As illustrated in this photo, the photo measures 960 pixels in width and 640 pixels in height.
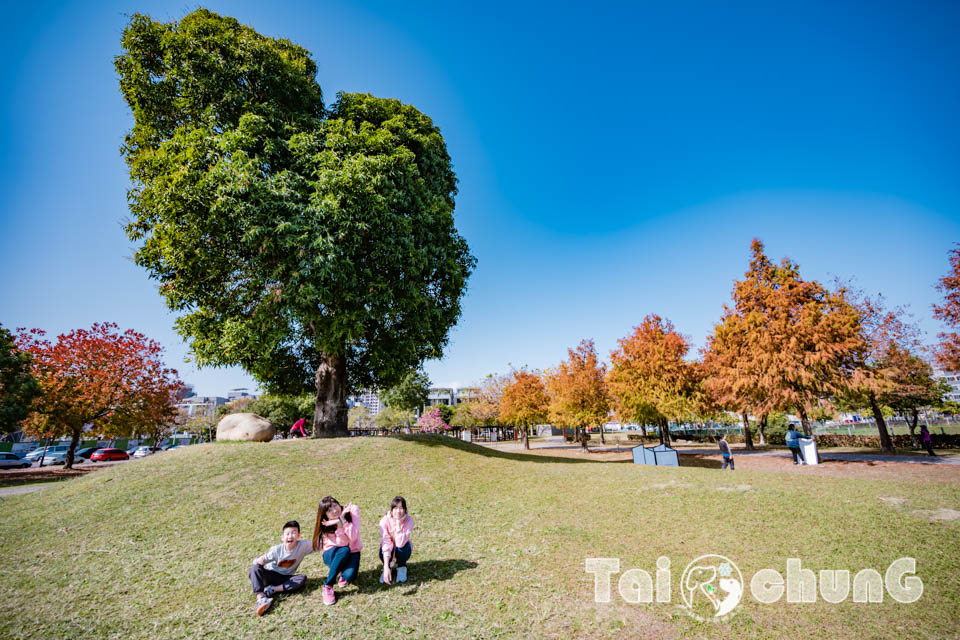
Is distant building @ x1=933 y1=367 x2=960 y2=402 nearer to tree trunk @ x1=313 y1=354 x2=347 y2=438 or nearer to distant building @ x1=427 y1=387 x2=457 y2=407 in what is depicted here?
tree trunk @ x1=313 y1=354 x2=347 y2=438

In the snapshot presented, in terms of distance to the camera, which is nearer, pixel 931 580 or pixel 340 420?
pixel 931 580

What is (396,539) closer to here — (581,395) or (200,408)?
(581,395)

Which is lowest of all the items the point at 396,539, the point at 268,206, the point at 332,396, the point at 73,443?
the point at 73,443

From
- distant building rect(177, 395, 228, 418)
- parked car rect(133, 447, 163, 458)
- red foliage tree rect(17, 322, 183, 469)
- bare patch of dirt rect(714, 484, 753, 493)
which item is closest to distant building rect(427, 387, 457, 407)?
distant building rect(177, 395, 228, 418)

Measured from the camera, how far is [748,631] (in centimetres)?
472

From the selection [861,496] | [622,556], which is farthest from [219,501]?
[861,496]

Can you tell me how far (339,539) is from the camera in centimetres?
598

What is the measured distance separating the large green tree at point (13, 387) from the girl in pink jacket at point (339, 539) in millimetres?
28311

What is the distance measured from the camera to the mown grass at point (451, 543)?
5090mm

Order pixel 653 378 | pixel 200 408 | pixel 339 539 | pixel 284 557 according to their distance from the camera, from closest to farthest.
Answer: pixel 284 557 < pixel 339 539 < pixel 653 378 < pixel 200 408

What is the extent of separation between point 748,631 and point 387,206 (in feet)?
46.6

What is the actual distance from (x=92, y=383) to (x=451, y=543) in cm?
2996

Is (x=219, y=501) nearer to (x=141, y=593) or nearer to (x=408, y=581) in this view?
(x=141, y=593)

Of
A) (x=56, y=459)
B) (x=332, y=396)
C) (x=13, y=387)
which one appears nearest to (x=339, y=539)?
(x=332, y=396)
